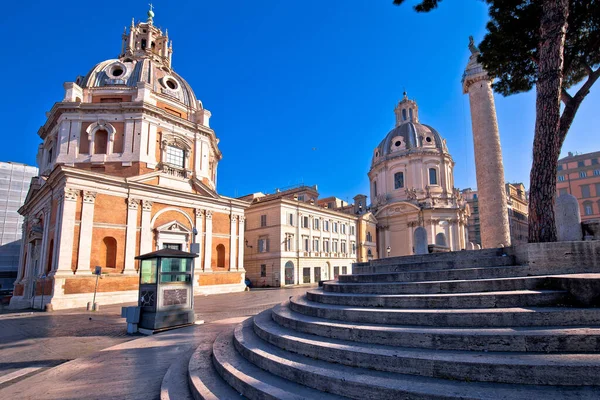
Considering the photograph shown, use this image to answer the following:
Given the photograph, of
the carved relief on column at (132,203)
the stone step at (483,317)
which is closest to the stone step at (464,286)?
the stone step at (483,317)

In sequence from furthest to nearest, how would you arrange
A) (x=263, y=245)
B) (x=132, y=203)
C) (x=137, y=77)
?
(x=263, y=245) → (x=137, y=77) → (x=132, y=203)

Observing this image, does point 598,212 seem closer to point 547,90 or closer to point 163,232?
point 547,90

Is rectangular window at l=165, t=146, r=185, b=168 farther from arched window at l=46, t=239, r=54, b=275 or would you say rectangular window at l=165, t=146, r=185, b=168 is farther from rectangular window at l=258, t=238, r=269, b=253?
rectangular window at l=258, t=238, r=269, b=253

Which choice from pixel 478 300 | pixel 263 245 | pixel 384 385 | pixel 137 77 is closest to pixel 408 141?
pixel 263 245

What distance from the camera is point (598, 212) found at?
46.4 m

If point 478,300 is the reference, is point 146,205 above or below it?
above

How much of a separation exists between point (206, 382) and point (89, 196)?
64.6 ft

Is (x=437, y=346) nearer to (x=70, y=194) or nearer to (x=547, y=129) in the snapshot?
(x=547, y=129)

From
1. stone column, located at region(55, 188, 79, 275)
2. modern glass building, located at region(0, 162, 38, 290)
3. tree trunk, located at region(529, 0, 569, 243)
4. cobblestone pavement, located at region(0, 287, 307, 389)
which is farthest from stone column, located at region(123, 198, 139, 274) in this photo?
modern glass building, located at region(0, 162, 38, 290)

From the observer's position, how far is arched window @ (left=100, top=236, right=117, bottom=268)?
68.8 feet

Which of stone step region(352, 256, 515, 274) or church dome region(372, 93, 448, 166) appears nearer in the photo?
stone step region(352, 256, 515, 274)

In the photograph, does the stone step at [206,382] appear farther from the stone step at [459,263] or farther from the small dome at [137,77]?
the small dome at [137,77]

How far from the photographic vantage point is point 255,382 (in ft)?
14.1

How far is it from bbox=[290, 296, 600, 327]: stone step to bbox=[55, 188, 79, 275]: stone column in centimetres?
1972
